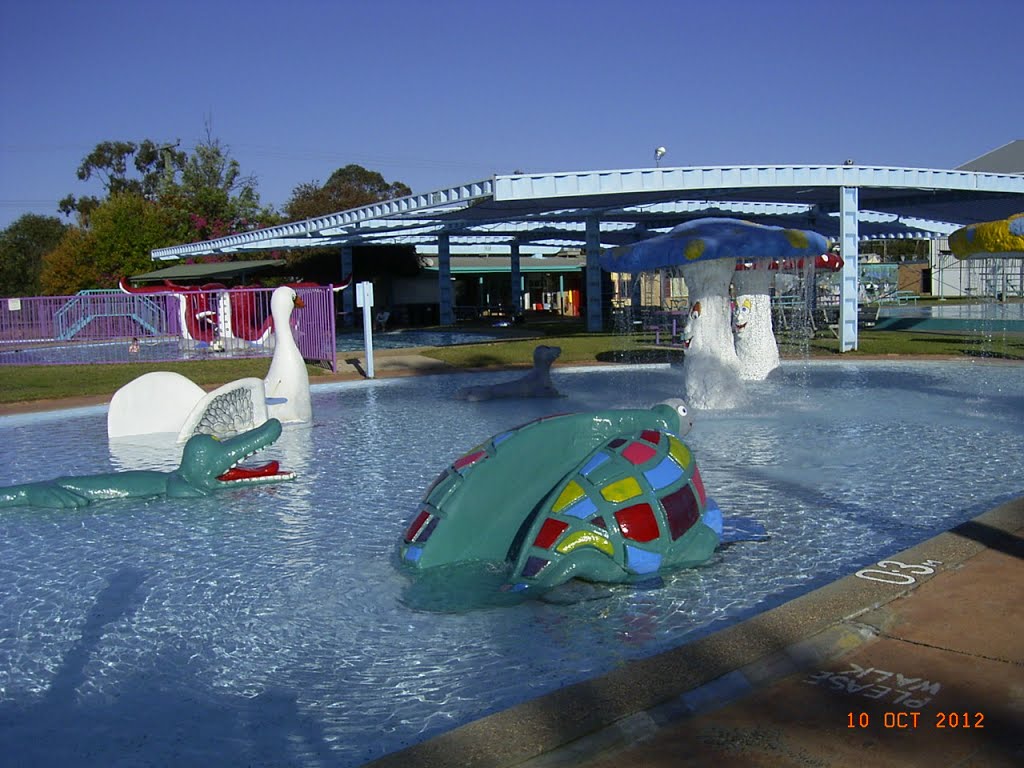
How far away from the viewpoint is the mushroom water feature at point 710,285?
40.3 feet

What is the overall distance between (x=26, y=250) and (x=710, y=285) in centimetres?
6790

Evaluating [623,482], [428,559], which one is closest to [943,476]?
[623,482]

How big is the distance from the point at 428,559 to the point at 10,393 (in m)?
13.9

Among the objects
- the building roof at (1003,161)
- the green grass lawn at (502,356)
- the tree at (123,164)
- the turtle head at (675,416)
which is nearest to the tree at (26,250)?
the tree at (123,164)

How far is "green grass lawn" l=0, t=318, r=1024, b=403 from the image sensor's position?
1838cm

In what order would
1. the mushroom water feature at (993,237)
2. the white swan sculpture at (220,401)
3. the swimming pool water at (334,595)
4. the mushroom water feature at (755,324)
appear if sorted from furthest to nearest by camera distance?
the mushroom water feature at (755,324)
the mushroom water feature at (993,237)
the white swan sculpture at (220,401)
the swimming pool water at (334,595)

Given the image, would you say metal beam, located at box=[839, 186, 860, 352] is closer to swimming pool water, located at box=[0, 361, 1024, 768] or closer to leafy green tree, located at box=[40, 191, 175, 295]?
swimming pool water, located at box=[0, 361, 1024, 768]

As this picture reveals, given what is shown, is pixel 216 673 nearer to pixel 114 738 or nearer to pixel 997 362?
pixel 114 738

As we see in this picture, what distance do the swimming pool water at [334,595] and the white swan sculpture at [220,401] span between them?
1.95 ft

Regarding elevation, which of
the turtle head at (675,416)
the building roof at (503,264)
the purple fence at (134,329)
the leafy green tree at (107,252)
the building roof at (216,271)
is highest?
the leafy green tree at (107,252)

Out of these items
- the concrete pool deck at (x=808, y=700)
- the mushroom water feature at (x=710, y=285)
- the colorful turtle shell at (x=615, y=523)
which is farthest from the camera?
the mushroom water feature at (x=710, y=285)

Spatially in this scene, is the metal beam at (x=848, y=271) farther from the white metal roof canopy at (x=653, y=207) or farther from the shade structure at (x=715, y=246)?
the shade structure at (x=715, y=246)

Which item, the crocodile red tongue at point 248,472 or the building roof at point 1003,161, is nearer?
the crocodile red tongue at point 248,472

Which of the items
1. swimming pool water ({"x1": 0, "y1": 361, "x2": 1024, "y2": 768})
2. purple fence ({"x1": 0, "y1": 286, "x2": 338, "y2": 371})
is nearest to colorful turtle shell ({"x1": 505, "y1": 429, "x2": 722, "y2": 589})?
swimming pool water ({"x1": 0, "y1": 361, "x2": 1024, "y2": 768})
